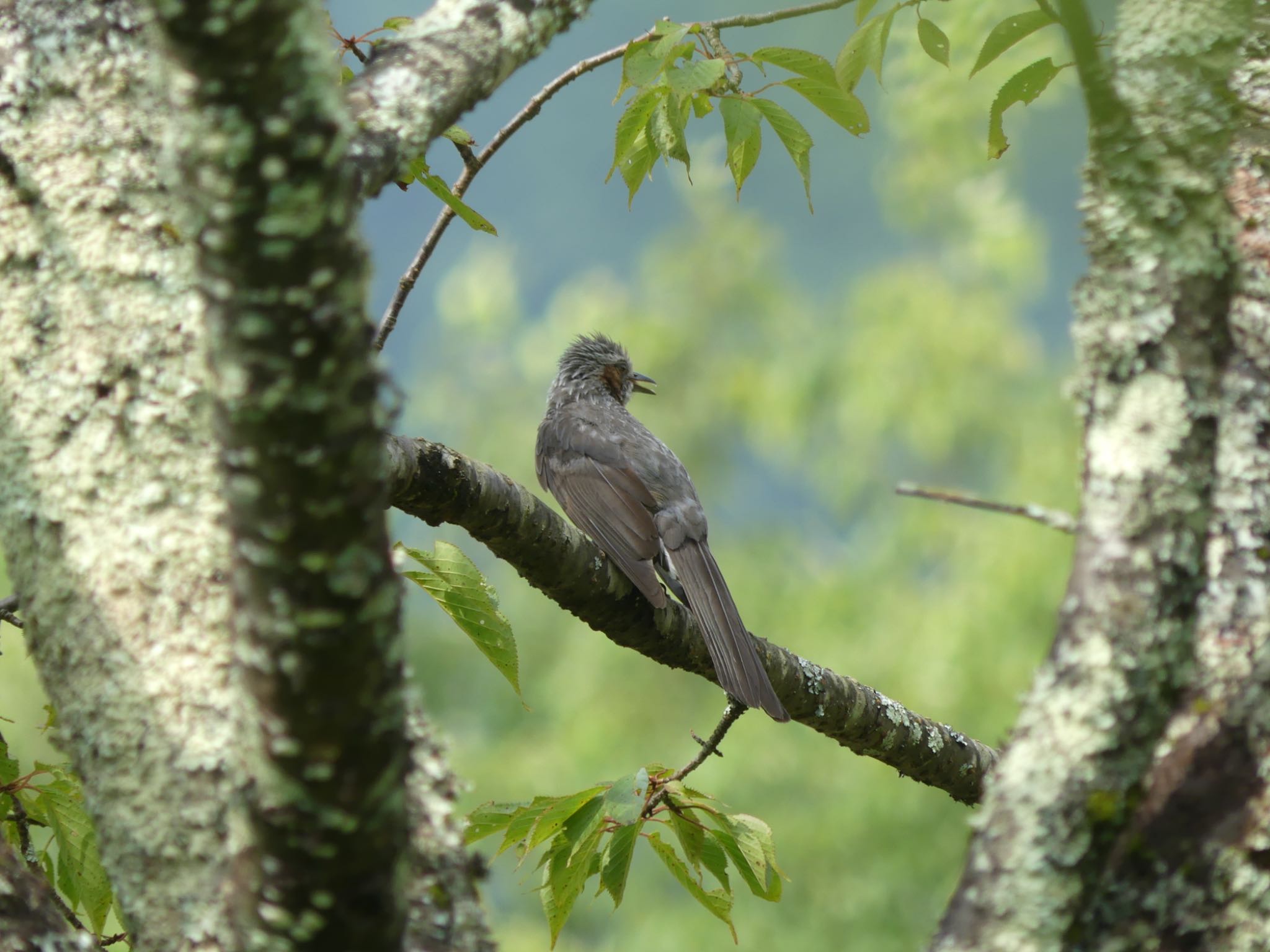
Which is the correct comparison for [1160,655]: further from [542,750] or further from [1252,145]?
[542,750]

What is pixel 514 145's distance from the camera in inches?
4397

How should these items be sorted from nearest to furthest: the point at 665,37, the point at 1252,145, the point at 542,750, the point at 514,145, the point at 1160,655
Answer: the point at 1160,655, the point at 1252,145, the point at 665,37, the point at 542,750, the point at 514,145

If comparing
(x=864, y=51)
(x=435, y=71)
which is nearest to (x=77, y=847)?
(x=435, y=71)

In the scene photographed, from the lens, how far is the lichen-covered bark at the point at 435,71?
1504 millimetres

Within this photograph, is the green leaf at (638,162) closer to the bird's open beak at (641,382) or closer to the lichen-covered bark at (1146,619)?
the lichen-covered bark at (1146,619)

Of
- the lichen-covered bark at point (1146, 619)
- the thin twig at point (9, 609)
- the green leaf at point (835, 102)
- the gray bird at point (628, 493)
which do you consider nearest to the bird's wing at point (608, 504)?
the gray bird at point (628, 493)

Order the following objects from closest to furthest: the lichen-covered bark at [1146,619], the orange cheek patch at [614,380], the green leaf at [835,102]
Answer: the lichen-covered bark at [1146,619], the green leaf at [835,102], the orange cheek patch at [614,380]

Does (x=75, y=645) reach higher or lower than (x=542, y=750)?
lower

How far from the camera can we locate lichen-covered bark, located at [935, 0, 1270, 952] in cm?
119

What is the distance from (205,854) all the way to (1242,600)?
1.12 m

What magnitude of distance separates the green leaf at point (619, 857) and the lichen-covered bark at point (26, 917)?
1.05 m

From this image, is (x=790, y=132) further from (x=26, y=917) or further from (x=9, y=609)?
(x=26, y=917)

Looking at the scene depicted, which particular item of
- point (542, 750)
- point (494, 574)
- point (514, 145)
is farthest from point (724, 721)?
point (514, 145)

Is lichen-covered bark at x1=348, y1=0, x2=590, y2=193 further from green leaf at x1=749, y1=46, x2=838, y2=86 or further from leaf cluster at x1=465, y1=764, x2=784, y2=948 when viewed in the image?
leaf cluster at x1=465, y1=764, x2=784, y2=948
